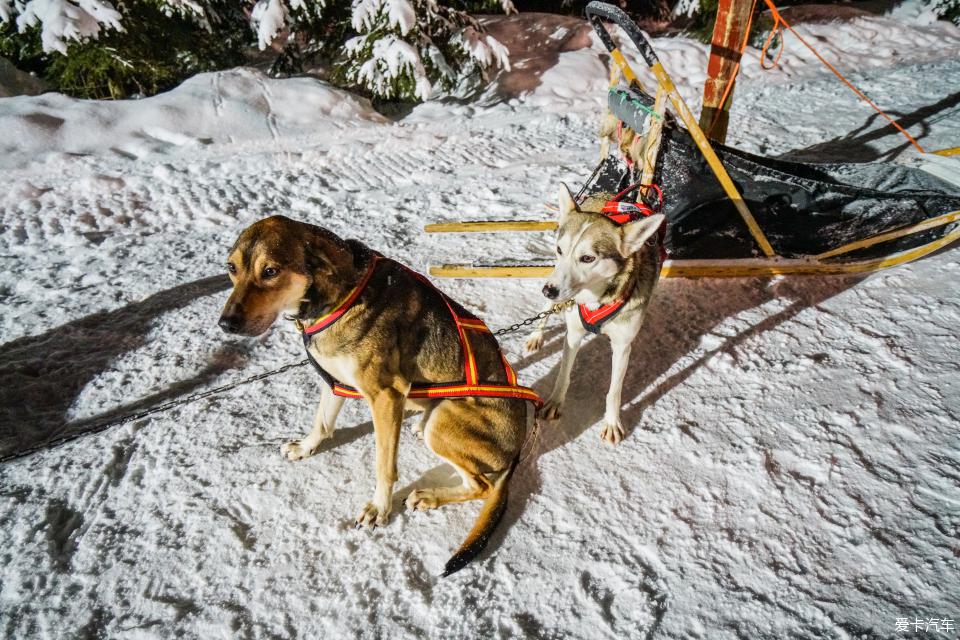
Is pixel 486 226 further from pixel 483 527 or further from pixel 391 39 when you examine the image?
pixel 391 39

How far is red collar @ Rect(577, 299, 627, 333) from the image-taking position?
8.50ft

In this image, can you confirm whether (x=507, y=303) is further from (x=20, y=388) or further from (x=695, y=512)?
(x=20, y=388)

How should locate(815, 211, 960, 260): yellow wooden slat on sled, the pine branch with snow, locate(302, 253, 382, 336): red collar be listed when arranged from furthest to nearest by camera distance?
the pine branch with snow, locate(815, 211, 960, 260): yellow wooden slat on sled, locate(302, 253, 382, 336): red collar

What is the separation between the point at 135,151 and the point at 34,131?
0.93 m

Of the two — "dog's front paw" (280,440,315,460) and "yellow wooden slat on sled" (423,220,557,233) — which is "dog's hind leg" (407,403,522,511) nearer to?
"dog's front paw" (280,440,315,460)

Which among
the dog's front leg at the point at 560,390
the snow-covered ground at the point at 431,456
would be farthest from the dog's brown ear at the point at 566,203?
the snow-covered ground at the point at 431,456

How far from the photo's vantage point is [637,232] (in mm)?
2418

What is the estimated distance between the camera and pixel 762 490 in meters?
2.67

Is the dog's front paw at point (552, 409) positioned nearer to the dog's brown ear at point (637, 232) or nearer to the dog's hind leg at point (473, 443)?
the dog's hind leg at point (473, 443)

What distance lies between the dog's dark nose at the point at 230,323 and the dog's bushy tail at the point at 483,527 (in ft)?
3.94

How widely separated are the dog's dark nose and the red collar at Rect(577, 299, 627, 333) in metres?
1.65

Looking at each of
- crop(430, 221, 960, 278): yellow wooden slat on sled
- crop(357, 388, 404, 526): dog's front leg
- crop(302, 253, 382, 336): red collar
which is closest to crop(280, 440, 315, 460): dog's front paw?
crop(357, 388, 404, 526): dog's front leg

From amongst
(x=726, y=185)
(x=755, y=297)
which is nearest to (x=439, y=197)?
(x=726, y=185)

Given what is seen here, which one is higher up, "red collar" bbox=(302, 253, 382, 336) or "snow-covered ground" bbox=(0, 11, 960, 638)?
"red collar" bbox=(302, 253, 382, 336)
